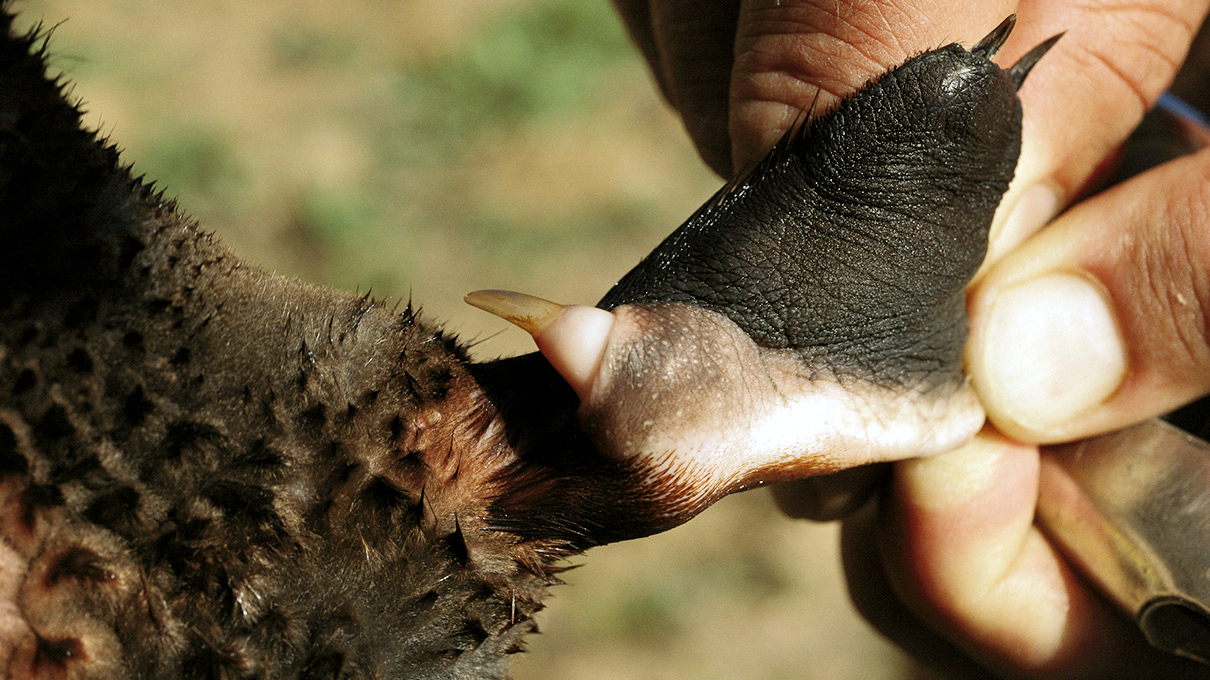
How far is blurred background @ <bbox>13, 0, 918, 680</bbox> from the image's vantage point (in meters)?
4.25

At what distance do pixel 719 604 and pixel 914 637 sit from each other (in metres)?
1.18

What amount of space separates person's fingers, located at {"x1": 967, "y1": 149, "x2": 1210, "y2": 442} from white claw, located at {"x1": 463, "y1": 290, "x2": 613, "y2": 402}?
1.03 m

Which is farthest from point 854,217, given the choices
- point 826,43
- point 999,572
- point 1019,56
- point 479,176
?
point 479,176

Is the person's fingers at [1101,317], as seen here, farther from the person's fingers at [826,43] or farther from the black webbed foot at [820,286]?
the person's fingers at [826,43]

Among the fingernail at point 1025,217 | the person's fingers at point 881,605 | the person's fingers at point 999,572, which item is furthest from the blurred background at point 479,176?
the fingernail at point 1025,217

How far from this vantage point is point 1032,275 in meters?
2.23

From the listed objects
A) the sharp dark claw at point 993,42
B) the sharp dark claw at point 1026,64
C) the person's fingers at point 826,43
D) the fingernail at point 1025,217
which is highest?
the person's fingers at point 826,43

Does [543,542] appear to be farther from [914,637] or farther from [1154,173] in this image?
[914,637]

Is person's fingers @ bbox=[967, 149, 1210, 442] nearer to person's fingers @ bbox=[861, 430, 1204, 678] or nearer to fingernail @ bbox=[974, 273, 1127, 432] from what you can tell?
fingernail @ bbox=[974, 273, 1127, 432]

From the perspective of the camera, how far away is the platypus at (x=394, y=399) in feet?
4.13

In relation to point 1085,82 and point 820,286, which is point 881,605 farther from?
point 820,286

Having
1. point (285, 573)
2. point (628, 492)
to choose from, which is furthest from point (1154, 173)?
point (285, 573)

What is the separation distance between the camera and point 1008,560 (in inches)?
98.3

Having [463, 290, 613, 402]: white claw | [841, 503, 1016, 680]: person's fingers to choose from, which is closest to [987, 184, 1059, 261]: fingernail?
[841, 503, 1016, 680]: person's fingers
